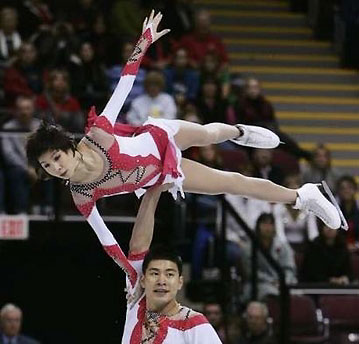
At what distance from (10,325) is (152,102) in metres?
2.42

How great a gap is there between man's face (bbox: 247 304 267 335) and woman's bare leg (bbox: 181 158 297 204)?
2747mm

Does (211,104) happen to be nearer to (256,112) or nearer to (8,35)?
(256,112)

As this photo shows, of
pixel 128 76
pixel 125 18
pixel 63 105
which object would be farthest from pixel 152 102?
pixel 128 76

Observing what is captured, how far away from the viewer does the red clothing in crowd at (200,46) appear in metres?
13.4

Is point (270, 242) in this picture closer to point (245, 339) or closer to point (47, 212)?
point (245, 339)

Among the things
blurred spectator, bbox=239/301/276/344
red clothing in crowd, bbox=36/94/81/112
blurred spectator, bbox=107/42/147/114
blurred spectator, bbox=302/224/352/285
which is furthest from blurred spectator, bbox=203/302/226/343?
blurred spectator, bbox=107/42/147/114

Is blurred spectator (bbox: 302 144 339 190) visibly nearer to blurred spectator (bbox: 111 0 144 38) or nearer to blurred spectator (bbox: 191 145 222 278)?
blurred spectator (bbox: 191 145 222 278)

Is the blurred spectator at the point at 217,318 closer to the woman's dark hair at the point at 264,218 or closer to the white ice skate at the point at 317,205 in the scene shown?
the woman's dark hair at the point at 264,218

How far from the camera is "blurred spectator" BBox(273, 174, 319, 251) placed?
11039 mm

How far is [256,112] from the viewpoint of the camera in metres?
12.7

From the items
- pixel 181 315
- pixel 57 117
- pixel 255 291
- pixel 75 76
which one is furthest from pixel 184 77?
pixel 181 315

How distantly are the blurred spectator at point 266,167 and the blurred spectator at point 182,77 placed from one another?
3.98 ft

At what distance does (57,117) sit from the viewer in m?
11.0

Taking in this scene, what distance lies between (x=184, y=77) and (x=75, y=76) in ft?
3.36
